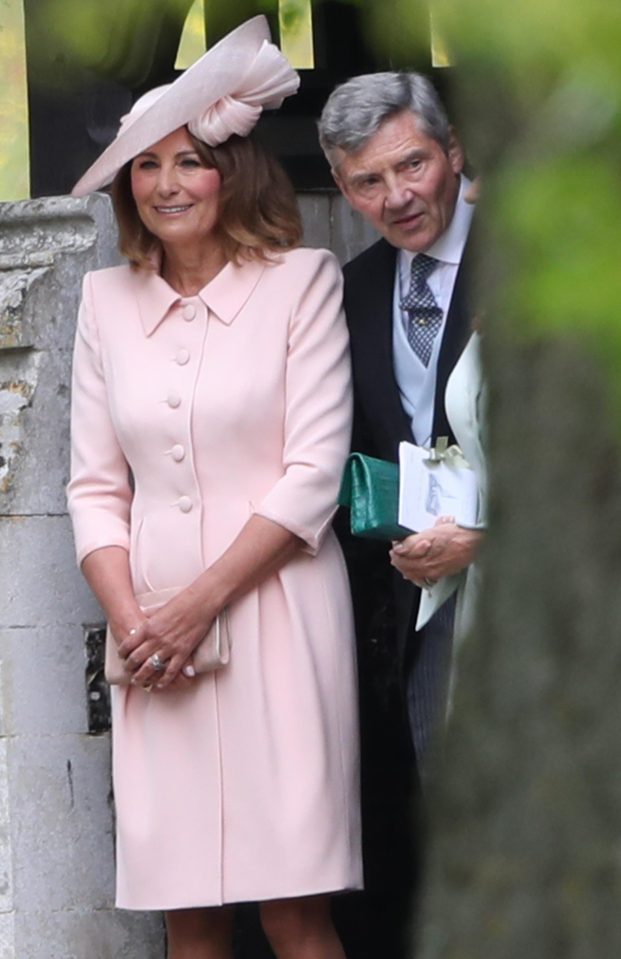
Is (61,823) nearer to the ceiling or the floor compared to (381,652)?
nearer to the floor

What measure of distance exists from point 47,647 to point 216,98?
4.31 ft

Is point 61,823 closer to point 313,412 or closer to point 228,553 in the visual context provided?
point 228,553

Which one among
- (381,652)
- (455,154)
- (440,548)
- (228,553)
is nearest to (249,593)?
(228,553)

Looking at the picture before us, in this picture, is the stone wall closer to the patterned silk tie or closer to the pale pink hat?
the pale pink hat

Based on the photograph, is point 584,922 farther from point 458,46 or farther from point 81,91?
point 81,91

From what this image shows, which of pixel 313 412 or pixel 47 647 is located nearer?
pixel 313 412

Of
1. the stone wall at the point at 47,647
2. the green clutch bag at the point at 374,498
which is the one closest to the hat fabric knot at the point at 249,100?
the stone wall at the point at 47,647

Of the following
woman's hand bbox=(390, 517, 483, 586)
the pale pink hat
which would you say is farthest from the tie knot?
woman's hand bbox=(390, 517, 483, 586)

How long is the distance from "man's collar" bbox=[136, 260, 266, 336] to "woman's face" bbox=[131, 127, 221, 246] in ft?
0.31

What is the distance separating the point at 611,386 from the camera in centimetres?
173

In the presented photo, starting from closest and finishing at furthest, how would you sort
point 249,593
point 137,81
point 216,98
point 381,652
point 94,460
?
point 249,593 → point 216,98 → point 94,460 → point 381,652 → point 137,81

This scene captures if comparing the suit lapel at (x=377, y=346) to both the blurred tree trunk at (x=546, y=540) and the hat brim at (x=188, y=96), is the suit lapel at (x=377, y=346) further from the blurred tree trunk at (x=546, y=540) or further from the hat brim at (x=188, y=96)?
the blurred tree trunk at (x=546, y=540)

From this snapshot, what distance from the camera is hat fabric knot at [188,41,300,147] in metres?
5.00

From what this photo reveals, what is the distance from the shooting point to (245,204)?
4984mm
